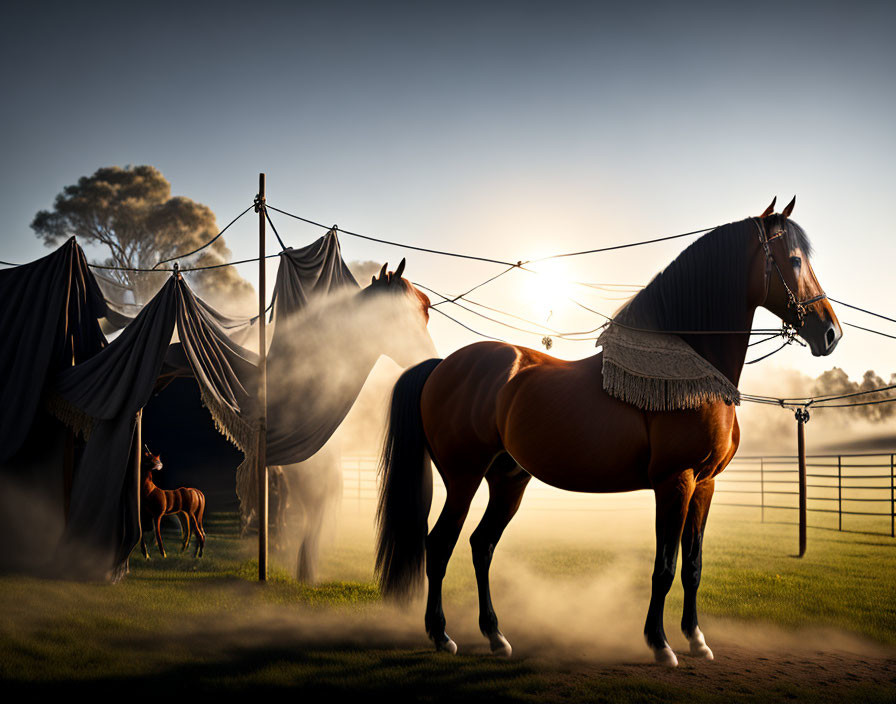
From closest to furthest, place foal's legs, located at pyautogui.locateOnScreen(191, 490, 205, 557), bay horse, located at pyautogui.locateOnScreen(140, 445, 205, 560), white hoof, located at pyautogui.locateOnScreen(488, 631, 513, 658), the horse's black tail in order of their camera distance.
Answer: white hoof, located at pyautogui.locateOnScreen(488, 631, 513, 658) < the horse's black tail < bay horse, located at pyautogui.locateOnScreen(140, 445, 205, 560) < foal's legs, located at pyautogui.locateOnScreen(191, 490, 205, 557)

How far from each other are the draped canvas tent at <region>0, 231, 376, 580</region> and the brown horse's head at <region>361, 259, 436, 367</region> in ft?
0.96

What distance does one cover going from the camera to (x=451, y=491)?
4.87 meters

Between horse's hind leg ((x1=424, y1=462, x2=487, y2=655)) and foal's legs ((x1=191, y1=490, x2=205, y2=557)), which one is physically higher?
horse's hind leg ((x1=424, y1=462, x2=487, y2=655))

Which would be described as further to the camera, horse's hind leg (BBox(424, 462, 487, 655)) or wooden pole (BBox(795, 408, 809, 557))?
wooden pole (BBox(795, 408, 809, 557))

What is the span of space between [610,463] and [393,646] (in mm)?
1944

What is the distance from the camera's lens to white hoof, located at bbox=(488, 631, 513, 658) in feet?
14.4

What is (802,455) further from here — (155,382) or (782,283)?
(155,382)

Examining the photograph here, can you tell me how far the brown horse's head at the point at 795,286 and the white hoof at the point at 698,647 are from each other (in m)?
1.95

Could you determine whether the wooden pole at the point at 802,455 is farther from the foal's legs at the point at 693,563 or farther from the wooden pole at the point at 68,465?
the wooden pole at the point at 68,465

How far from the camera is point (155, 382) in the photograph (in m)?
7.06

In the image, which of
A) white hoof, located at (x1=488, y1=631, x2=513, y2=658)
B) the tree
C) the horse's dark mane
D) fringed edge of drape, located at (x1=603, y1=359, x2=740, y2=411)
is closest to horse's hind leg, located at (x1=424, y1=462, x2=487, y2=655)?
white hoof, located at (x1=488, y1=631, x2=513, y2=658)

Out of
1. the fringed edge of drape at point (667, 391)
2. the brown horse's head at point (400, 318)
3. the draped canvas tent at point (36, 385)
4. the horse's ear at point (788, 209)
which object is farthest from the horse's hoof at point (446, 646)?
the draped canvas tent at point (36, 385)

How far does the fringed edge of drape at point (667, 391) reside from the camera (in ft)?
13.3

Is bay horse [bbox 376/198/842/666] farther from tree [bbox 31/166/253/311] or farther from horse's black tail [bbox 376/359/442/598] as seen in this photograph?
tree [bbox 31/166/253/311]
